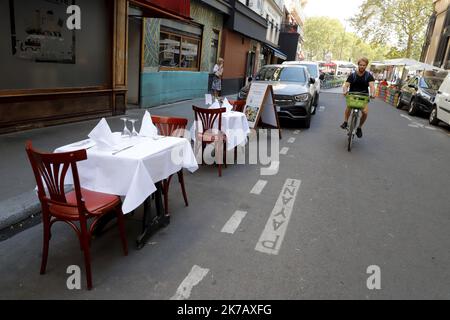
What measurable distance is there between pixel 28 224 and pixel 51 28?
4947mm

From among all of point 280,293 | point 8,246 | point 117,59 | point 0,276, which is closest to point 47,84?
point 117,59

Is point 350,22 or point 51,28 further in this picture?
point 350,22

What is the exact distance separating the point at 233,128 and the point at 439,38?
103 ft

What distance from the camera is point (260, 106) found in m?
8.42

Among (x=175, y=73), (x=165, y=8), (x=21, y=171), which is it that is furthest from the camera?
(x=175, y=73)

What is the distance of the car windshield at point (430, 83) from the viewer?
15349 millimetres

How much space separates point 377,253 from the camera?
3691mm

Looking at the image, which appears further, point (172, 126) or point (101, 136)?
point (172, 126)

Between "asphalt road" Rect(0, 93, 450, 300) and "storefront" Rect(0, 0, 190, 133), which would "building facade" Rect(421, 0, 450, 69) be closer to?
"storefront" Rect(0, 0, 190, 133)

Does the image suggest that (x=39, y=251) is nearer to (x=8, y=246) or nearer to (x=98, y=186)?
(x=8, y=246)

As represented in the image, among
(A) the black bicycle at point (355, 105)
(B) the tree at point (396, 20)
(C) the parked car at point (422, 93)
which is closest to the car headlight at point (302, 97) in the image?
(A) the black bicycle at point (355, 105)

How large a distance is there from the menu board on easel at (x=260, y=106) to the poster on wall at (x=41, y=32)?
422 centimetres

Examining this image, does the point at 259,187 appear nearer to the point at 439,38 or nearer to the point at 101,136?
the point at 101,136

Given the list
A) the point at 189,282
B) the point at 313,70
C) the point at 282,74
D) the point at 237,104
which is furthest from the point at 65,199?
the point at 313,70
